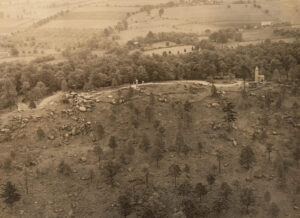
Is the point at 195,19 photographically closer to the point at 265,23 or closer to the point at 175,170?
the point at 265,23

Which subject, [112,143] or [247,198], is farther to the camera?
[112,143]

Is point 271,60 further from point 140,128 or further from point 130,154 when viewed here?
point 130,154

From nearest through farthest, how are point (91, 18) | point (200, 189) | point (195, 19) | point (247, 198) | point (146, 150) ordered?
point (247, 198) → point (200, 189) → point (146, 150) → point (195, 19) → point (91, 18)

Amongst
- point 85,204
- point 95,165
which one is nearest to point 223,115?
point 95,165

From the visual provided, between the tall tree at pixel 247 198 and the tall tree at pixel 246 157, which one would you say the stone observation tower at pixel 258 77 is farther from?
the tall tree at pixel 247 198

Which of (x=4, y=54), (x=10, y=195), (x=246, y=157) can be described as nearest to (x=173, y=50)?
(x=4, y=54)

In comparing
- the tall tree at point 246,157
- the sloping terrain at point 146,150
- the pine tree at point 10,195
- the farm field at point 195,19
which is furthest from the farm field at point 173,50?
the pine tree at point 10,195
